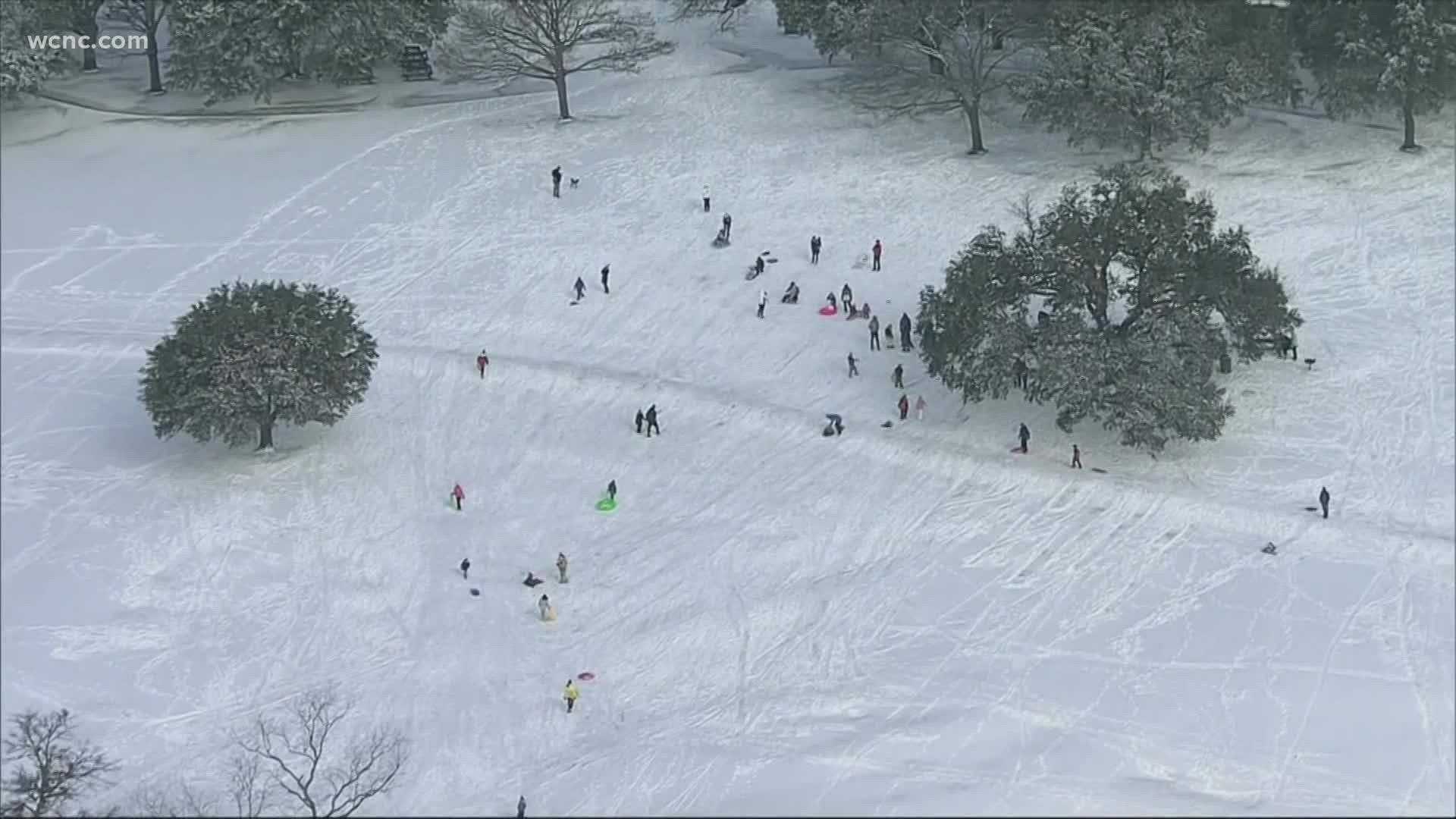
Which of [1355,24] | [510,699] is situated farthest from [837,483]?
[1355,24]

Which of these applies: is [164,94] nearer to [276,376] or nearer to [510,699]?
[276,376]

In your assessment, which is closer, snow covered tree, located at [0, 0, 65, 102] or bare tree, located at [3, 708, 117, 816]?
bare tree, located at [3, 708, 117, 816]

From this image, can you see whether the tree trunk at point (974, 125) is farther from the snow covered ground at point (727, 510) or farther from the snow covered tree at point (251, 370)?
the snow covered tree at point (251, 370)

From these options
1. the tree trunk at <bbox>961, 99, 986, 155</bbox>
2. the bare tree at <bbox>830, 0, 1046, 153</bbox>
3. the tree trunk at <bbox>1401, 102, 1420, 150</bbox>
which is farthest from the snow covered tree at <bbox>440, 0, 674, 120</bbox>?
the tree trunk at <bbox>1401, 102, 1420, 150</bbox>

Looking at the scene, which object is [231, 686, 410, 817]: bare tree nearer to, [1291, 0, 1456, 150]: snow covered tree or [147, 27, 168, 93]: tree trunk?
[1291, 0, 1456, 150]: snow covered tree

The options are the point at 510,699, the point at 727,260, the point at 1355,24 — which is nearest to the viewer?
the point at 510,699

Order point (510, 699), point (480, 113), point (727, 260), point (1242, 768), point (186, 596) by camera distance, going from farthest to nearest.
Result: point (480, 113) < point (727, 260) < point (186, 596) < point (510, 699) < point (1242, 768)
